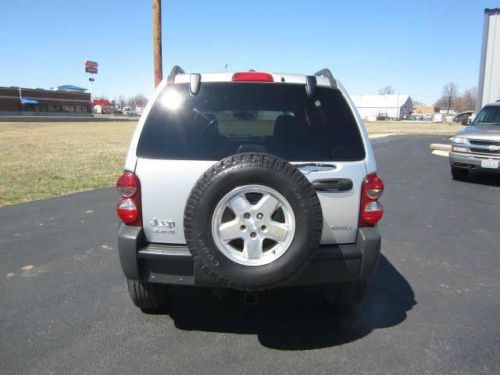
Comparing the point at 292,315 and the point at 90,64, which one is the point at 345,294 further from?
the point at 90,64

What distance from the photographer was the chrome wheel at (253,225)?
2.74 m

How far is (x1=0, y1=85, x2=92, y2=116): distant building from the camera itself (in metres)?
76.2

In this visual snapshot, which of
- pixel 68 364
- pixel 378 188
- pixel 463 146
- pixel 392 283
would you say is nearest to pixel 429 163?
pixel 463 146

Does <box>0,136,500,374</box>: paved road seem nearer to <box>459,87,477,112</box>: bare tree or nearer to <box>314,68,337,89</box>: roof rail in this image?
<box>314,68,337,89</box>: roof rail

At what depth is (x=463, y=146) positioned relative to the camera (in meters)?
10.1

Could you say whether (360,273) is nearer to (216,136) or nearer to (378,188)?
(378,188)

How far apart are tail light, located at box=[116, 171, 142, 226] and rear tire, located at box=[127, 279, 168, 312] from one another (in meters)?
0.55

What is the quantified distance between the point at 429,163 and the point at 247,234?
1264cm

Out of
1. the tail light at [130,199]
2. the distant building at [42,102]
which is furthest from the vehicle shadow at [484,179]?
the distant building at [42,102]

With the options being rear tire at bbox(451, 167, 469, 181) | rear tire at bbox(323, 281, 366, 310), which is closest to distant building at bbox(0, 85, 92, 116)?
rear tire at bbox(451, 167, 469, 181)

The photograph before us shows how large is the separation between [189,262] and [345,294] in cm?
131

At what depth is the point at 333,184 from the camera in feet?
9.86

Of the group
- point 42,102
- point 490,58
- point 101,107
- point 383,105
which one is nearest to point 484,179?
point 490,58

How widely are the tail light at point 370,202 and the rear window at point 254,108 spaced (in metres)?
0.19
